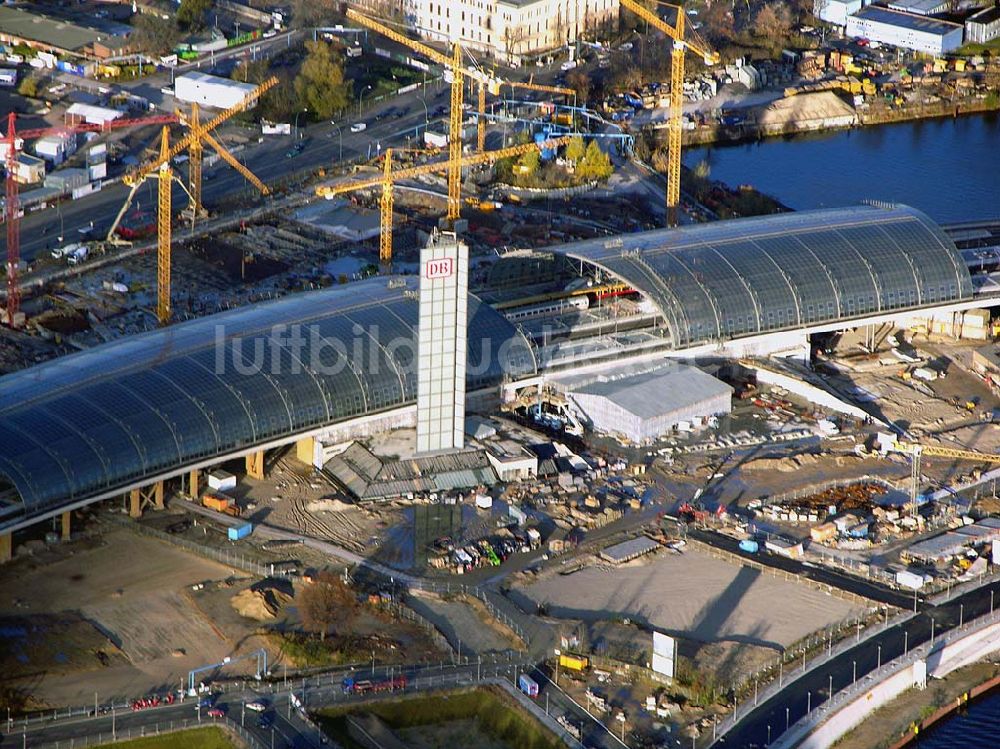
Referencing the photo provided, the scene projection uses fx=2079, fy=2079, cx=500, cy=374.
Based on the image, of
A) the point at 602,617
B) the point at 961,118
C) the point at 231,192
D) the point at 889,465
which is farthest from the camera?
the point at 961,118

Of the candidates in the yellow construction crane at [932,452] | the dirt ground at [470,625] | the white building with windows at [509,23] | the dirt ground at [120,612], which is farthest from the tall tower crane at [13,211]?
the yellow construction crane at [932,452]

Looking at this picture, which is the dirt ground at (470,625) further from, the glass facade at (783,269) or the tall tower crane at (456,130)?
the tall tower crane at (456,130)

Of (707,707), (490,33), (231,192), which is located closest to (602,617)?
(707,707)

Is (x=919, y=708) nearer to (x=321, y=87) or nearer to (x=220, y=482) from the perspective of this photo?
(x=220, y=482)

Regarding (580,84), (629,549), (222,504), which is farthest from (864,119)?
(222,504)

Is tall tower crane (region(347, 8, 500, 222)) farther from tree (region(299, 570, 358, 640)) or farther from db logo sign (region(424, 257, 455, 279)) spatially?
tree (region(299, 570, 358, 640))

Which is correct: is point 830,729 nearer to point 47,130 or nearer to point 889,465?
point 889,465
